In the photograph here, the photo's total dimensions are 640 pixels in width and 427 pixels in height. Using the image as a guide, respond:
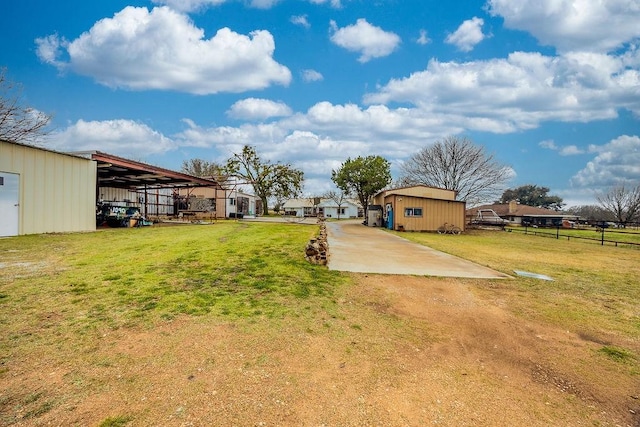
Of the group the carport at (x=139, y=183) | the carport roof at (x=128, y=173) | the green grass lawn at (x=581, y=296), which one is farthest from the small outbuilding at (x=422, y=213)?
the green grass lawn at (x=581, y=296)

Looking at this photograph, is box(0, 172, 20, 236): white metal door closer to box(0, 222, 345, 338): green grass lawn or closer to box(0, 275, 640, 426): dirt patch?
box(0, 222, 345, 338): green grass lawn

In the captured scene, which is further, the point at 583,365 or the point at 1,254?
the point at 1,254

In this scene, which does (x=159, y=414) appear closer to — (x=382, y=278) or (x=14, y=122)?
(x=382, y=278)

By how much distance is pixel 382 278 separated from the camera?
6.96 meters

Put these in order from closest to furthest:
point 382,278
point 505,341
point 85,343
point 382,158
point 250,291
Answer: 1. point 85,343
2. point 505,341
3. point 250,291
4. point 382,278
5. point 382,158

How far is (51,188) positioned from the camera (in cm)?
1211

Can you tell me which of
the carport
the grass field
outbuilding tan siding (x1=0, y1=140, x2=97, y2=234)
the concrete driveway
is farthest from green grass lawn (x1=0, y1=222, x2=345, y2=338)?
the carport

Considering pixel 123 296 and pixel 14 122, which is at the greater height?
pixel 14 122

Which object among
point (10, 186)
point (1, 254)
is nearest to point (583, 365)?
point (1, 254)

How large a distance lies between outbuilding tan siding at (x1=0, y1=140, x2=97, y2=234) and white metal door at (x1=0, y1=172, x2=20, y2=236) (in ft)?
0.41

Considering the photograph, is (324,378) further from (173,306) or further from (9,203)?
(9,203)

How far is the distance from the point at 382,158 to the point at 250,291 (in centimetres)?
4065

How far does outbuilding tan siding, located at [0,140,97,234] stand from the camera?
36.2 ft

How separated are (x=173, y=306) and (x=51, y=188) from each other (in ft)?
36.8
